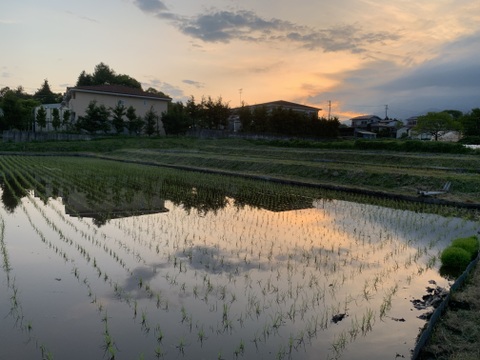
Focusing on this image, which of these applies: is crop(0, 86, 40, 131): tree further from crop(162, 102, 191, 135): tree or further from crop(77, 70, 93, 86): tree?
crop(77, 70, 93, 86): tree

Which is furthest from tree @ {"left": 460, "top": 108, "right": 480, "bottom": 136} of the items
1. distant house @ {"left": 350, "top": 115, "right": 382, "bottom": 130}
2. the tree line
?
distant house @ {"left": 350, "top": 115, "right": 382, "bottom": 130}

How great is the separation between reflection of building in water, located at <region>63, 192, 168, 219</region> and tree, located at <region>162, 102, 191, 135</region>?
3228 cm

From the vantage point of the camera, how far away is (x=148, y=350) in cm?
369

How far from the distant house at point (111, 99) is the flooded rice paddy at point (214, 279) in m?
33.1

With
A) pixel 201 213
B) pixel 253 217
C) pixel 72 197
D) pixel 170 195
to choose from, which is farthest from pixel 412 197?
pixel 72 197

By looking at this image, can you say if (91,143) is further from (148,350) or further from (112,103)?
(148,350)

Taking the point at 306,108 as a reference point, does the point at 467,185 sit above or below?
below

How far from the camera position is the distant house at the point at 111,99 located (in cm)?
4116

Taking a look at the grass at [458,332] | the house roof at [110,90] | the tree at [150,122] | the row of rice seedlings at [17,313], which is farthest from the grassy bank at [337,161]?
the row of rice seedlings at [17,313]

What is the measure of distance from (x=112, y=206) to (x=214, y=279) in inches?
255

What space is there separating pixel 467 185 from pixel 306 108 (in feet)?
179

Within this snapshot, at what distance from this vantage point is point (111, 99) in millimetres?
43000

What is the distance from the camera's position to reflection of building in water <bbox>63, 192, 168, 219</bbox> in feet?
32.9

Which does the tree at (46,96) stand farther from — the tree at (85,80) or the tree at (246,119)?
the tree at (246,119)
